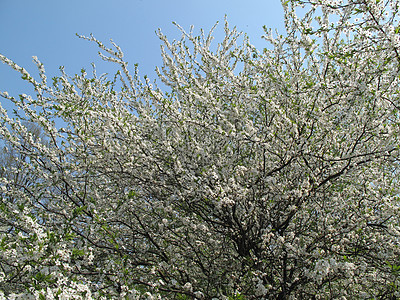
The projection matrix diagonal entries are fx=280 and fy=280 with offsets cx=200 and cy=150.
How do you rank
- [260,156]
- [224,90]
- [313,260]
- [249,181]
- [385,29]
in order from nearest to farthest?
[385,29] → [313,260] → [249,181] → [260,156] → [224,90]

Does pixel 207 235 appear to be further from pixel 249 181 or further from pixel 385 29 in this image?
pixel 385 29

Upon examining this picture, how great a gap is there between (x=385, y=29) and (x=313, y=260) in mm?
3160

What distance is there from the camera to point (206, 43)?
22.2ft

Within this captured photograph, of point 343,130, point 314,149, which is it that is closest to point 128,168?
point 314,149

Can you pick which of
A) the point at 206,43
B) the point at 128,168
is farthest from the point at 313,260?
the point at 206,43

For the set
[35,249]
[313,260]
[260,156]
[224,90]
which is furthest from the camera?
[224,90]

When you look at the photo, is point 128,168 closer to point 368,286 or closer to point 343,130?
point 343,130

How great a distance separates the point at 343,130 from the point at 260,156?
156 centimetres

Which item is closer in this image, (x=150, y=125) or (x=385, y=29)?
(x=385, y=29)

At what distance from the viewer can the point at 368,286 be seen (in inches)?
187

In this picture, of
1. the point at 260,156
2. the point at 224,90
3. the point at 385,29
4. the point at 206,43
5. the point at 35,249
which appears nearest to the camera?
the point at 35,249

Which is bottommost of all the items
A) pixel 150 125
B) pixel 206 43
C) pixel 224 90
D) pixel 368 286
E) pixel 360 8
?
pixel 368 286

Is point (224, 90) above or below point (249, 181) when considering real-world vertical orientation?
above

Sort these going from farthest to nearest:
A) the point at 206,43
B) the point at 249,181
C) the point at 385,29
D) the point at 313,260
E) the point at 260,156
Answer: the point at 206,43 < the point at 260,156 < the point at 249,181 < the point at 313,260 < the point at 385,29
